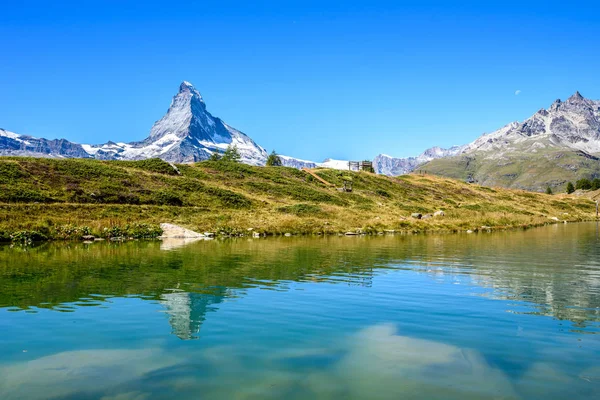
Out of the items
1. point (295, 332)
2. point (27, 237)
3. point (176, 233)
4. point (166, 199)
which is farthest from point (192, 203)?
point (295, 332)

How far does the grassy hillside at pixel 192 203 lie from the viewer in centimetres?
5278

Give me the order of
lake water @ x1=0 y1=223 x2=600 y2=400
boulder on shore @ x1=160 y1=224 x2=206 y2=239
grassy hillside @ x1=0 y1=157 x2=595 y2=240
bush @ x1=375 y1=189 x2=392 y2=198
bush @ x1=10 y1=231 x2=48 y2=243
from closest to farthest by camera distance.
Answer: lake water @ x1=0 y1=223 x2=600 y2=400
bush @ x1=10 y1=231 x2=48 y2=243
boulder on shore @ x1=160 y1=224 x2=206 y2=239
grassy hillside @ x1=0 y1=157 x2=595 y2=240
bush @ x1=375 y1=189 x2=392 y2=198

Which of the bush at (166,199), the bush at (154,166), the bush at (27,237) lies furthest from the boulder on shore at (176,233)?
the bush at (154,166)

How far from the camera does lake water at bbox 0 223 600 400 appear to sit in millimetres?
10516

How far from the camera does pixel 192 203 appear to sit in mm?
74312

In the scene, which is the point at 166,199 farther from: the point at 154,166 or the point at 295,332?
the point at 295,332

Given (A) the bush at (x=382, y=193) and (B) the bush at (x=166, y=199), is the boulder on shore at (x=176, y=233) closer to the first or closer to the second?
(B) the bush at (x=166, y=199)

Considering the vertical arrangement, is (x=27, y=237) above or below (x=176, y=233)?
below

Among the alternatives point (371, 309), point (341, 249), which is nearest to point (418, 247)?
point (341, 249)

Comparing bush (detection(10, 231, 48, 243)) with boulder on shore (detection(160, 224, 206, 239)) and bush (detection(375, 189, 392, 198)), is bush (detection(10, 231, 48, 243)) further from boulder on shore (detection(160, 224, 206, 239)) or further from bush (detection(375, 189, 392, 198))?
bush (detection(375, 189, 392, 198))

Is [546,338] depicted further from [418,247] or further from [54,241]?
[54,241]

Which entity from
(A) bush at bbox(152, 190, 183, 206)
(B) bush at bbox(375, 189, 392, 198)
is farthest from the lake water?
(B) bush at bbox(375, 189, 392, 198)

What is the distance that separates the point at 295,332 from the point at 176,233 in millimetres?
41380

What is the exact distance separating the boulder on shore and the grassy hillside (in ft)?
3.94
